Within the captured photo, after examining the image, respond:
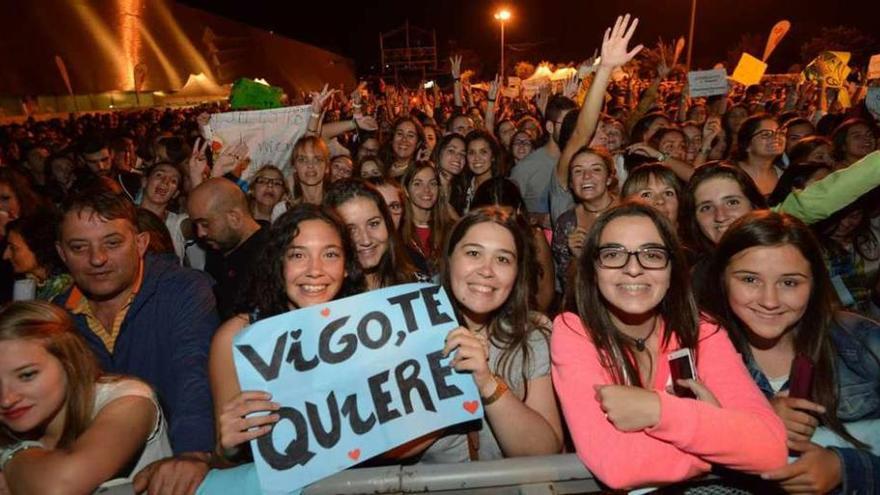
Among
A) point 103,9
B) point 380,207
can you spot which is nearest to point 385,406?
point 380,207

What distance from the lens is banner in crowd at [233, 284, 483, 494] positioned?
193cm

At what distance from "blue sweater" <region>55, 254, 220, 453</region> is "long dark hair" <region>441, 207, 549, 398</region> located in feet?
4.31

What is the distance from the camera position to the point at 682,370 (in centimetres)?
202

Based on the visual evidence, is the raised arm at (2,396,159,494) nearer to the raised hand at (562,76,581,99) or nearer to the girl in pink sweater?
the girl in pink sweater

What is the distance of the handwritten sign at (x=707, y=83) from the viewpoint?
9289 millimetres

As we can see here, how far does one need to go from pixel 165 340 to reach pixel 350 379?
1.38 metres

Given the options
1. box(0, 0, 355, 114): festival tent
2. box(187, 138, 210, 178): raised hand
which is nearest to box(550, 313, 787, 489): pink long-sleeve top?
box(187, 138, 210, 178): raised hand

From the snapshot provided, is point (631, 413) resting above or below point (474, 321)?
below

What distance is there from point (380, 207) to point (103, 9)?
27.7 metres

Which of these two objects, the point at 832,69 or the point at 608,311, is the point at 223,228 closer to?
the point at 608,311

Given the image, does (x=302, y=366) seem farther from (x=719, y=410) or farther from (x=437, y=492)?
(x=719, y=410)

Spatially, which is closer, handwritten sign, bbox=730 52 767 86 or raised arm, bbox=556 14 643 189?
raised arm, bbox=556 14 643 189

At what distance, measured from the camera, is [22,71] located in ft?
65.4

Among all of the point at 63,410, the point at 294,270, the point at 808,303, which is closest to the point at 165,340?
the point at 63,410
